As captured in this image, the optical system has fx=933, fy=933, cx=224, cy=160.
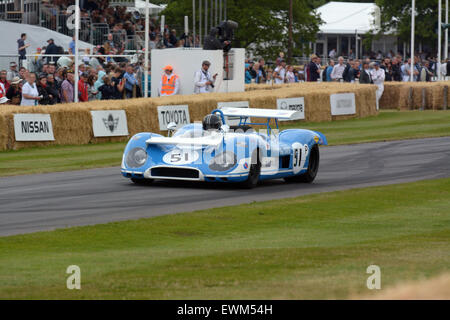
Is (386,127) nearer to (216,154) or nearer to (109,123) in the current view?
(109,123)

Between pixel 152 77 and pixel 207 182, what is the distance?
43.4 feet

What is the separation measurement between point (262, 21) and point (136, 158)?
42586mm

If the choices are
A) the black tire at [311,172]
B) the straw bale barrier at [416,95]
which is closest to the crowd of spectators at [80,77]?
the straw bale barrier at [416,95]

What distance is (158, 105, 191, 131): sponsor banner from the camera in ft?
77.0

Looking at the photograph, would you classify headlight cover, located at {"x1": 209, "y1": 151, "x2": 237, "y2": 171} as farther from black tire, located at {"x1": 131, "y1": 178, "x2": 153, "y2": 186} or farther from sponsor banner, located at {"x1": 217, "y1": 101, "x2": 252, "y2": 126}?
sponsor banner, located at {"x1": 217, "y1": 101, "x2": 252, "y2": 126}

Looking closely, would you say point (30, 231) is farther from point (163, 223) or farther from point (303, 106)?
point (303, 106)

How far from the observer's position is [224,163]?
46.3 feet

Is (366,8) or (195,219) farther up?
(366,8)

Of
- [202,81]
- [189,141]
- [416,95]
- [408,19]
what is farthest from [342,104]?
[408,19]

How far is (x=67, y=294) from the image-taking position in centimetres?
682

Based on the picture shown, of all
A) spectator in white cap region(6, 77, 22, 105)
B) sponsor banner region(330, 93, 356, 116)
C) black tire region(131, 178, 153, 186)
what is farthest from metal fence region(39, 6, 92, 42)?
black tire region(131, 178, 153, 186)
